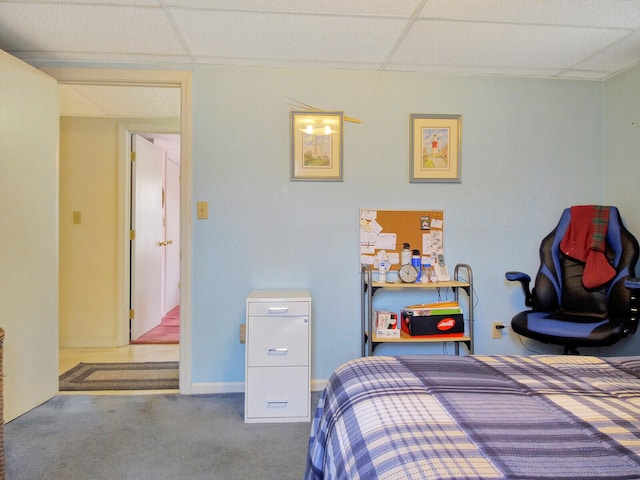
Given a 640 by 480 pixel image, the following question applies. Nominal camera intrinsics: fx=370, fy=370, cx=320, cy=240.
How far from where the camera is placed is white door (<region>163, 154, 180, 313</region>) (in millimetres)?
4688

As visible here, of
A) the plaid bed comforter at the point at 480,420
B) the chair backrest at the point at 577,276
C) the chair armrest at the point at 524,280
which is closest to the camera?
the plaid bed comforter at the point at 480,420

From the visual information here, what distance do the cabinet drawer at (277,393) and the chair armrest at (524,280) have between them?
1440mm

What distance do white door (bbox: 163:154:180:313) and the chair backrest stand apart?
3.99 meters

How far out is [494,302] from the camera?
2.68m

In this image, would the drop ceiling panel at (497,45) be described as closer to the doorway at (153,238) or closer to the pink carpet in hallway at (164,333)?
the doorway at (153,238)

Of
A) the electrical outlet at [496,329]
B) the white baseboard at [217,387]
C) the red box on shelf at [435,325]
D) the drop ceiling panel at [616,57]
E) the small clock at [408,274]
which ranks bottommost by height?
the white baseboard at [217,387]

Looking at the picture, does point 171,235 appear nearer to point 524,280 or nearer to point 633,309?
point 524,280

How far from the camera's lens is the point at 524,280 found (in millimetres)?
2422

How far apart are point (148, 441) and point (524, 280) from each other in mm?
2405

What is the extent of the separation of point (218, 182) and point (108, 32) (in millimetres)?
1016

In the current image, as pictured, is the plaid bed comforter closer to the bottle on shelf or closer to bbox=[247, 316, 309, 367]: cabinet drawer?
bbox=[247, 316, 309, 367]: cabinet drawer

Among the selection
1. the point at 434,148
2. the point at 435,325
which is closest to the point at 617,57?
the point at 434,148

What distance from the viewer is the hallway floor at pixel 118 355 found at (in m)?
3.10

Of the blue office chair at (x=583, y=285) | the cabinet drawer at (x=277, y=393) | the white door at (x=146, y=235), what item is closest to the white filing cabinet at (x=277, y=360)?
the cabinet drawer at (x=277, y=393)
